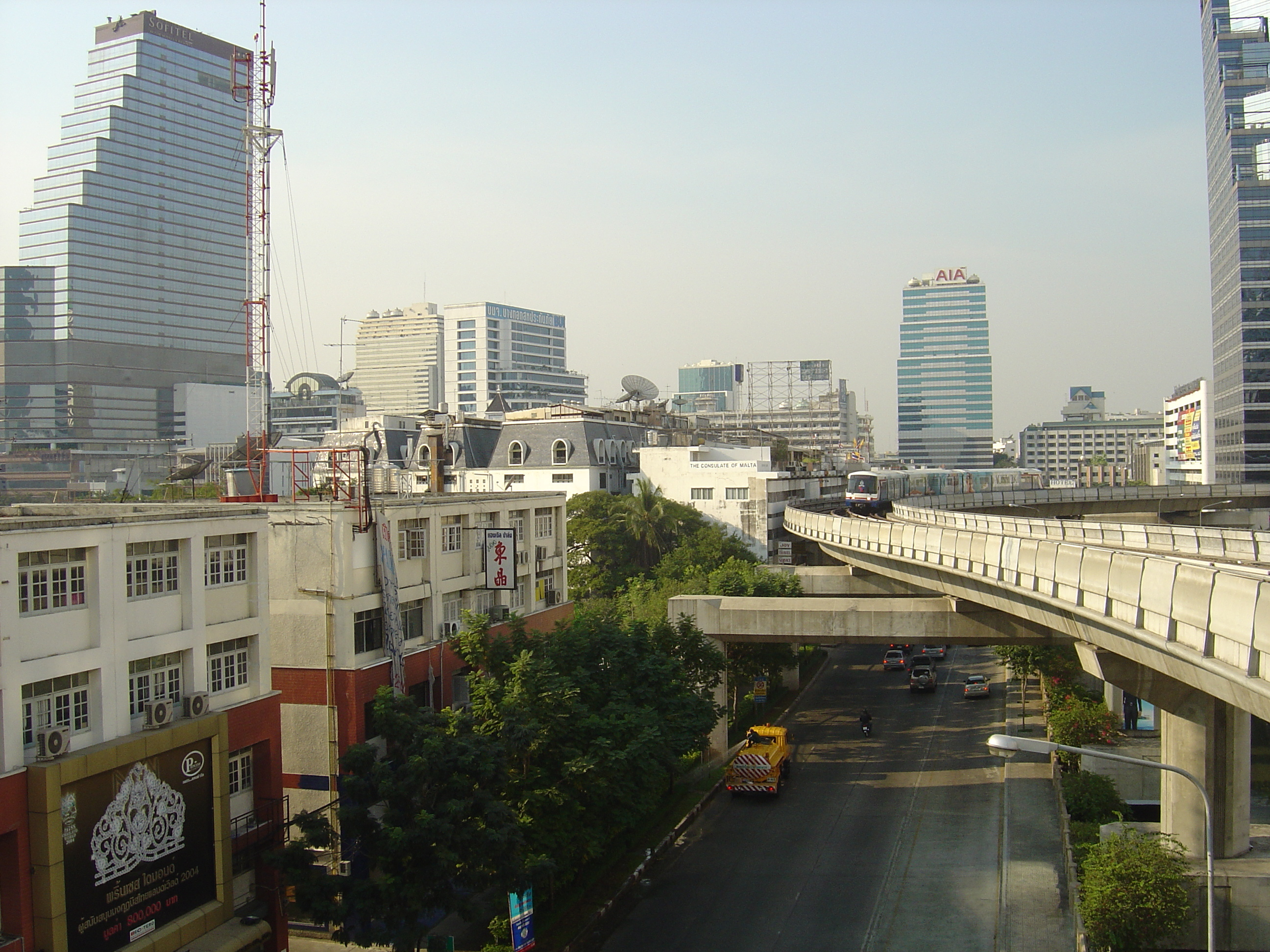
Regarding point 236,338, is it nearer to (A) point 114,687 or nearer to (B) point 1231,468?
(B) point 1231,468

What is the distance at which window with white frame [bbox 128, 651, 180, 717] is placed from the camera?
21375 mm

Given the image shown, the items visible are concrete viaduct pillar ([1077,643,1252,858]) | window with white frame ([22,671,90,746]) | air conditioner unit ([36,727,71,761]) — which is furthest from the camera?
concrete viaduct pillar ([1077,643,1252,858])

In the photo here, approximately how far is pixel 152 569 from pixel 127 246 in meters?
171

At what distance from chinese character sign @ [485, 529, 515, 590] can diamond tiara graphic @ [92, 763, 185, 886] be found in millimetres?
15630

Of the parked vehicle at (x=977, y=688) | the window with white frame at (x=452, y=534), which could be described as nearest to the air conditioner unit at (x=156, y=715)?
the window with white frame at (x=452, y=534)

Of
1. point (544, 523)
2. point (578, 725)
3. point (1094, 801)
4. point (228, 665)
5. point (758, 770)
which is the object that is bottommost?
point (1094, 801)

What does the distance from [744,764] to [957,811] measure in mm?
7553

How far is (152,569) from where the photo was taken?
72.8ft

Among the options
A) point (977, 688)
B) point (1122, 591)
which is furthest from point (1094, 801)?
point (977, 688)

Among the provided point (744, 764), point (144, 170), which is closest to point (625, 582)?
point (744, 764)

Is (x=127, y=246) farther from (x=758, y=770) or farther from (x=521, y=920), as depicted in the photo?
(x=521, y=920)

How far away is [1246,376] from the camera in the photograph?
122 m

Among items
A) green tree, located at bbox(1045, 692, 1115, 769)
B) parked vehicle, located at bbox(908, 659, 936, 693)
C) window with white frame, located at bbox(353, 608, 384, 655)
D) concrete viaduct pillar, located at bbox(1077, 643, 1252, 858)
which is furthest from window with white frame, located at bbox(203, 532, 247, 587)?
parked vehicle, located at bbox(908, 659, 936, 693)

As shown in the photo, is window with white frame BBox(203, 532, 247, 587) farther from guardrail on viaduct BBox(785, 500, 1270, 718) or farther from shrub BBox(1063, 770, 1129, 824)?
shrub BBox(1063, 770, 1129, 824)
